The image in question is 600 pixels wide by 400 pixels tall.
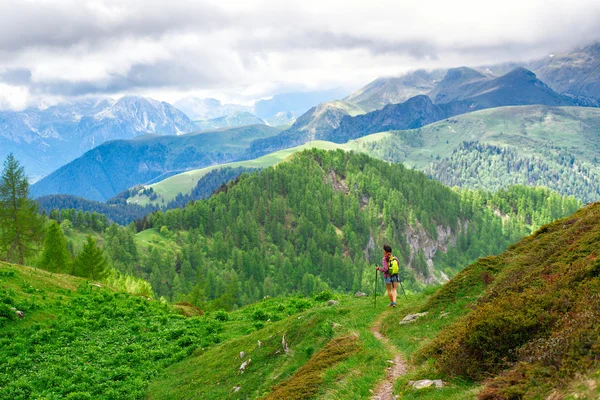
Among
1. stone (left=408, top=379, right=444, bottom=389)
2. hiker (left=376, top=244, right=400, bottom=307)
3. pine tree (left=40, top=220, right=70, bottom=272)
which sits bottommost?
stone (left=408, top=379, right=444, bottom=389)

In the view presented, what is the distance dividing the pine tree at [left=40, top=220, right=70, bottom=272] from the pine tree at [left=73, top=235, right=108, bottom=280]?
239 centimetres

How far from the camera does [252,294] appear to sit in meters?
149

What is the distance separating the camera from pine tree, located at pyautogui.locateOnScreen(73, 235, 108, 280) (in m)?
71.6

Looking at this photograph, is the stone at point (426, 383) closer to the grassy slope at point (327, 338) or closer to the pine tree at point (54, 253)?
the grassy slope at point (327, 338)

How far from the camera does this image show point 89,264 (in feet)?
237

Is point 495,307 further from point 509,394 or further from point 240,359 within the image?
point 240,359

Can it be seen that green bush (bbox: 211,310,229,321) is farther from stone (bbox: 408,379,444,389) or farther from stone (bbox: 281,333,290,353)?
stone (bbox: 408,379,444,389)

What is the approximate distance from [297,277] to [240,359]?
149 m

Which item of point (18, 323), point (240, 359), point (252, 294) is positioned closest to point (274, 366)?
point (240, 359)

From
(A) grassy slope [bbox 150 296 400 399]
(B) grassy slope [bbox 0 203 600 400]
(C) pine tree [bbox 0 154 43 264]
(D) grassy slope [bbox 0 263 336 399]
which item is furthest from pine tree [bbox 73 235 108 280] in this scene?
(A) grassy slope [bbox 150 296 400 399]

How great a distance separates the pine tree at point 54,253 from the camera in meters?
71.1

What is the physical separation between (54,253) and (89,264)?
20.5 feet

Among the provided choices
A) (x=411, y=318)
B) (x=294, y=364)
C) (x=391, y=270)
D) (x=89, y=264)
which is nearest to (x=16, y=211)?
(x=89, y=264)

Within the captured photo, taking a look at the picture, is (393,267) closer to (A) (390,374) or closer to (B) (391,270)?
(B) (391,270)
